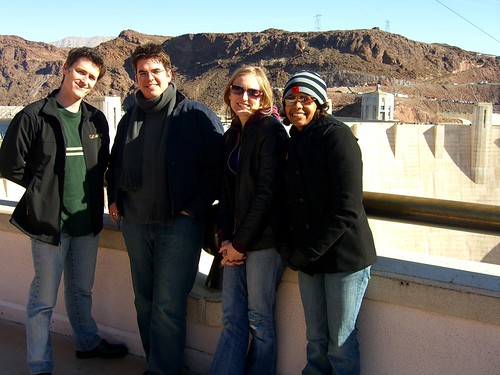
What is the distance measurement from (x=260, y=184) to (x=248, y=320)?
0.59 metres

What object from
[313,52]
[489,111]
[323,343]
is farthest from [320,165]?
[313,52]

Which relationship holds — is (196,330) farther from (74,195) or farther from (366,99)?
(366,99)

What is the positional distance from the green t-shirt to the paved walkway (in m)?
0.67

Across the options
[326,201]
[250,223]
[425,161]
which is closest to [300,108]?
[326,201]

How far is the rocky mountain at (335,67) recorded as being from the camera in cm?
8231

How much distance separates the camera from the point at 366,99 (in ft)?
169

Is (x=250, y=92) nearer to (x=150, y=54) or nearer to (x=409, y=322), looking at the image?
A: (x=150, y=54)

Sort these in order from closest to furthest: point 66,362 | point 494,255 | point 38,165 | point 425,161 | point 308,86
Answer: point 308,86 < point 38,165 < point 66,362 < point 494,255 < point 425,161

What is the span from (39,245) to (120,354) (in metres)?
0.72

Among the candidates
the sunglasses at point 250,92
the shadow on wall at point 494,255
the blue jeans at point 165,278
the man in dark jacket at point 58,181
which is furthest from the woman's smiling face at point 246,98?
the shadow on wall at point 494,255

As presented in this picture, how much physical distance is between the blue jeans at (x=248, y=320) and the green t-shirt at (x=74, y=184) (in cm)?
73

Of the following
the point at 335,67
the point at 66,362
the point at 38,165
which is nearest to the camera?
the point at 38,165

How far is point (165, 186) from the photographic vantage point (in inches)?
91.0

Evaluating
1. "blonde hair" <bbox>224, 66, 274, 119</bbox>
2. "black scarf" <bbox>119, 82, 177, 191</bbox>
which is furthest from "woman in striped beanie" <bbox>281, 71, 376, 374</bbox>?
"black scarf" <bbox>119, 82, 177, 191</bbox>
